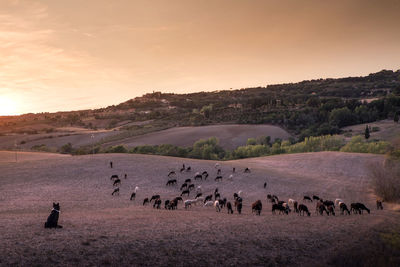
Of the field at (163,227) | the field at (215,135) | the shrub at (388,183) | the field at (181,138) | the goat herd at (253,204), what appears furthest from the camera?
the field at (181,138)

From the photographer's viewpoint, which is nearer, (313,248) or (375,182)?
(313,248)

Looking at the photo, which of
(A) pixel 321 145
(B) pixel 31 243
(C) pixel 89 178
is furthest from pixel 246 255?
(A) pixel 321 145

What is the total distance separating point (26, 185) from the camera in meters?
33.8

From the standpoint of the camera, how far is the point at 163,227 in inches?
745

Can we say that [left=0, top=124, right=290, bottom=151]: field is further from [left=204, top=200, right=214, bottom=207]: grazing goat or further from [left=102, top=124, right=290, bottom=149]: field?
[left=204, top=200, right=214, bottom=207]: grazing goat

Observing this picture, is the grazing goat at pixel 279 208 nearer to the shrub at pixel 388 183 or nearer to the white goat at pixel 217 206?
the white goat at pixel 217 206

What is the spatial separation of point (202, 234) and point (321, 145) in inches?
2386

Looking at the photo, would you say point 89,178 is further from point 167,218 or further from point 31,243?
point 31,243

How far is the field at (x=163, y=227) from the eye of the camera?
15234mm

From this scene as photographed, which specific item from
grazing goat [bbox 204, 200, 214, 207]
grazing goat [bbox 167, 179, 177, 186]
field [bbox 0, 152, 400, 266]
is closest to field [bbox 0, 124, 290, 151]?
grazing goat [bbox 167, 179, 177, 186]

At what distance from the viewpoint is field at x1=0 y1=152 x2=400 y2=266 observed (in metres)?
15.2

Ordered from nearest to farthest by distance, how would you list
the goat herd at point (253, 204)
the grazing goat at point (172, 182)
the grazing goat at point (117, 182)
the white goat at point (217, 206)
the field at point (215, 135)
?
the goat herd at point (253, 204) < the white goat at point (217, 206) < the grazing goat at point (117, 182) < the grazing goat at point (172, 182) < the field at point (215, 135)

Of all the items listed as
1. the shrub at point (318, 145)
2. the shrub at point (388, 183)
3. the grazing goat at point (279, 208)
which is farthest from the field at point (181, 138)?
the grazing goat at point (279, 208)

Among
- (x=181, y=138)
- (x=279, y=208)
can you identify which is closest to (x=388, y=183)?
(x=279, y=208)
